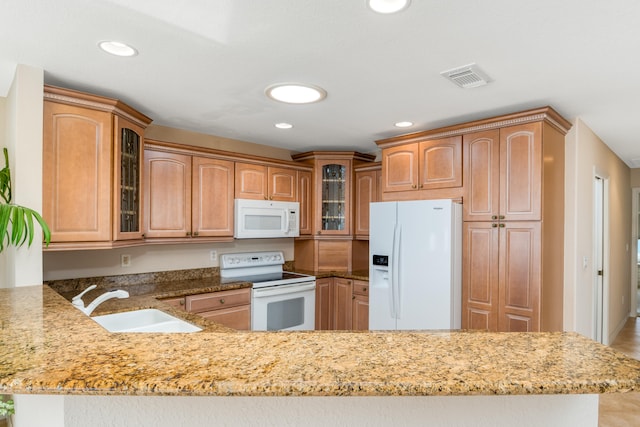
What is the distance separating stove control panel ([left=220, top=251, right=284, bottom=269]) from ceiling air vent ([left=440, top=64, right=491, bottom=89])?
2.70 metres

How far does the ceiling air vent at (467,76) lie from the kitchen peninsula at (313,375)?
1.53 metres

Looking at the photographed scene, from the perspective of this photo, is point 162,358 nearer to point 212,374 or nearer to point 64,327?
point 212,374

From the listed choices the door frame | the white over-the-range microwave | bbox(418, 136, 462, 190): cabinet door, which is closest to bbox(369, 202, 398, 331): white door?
bbox(418, 136, 462, 190): cabinet door

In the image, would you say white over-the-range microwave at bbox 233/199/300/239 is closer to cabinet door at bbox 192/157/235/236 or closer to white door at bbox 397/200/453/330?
cabinet door at bbox 192/157/235/236

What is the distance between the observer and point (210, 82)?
238cm

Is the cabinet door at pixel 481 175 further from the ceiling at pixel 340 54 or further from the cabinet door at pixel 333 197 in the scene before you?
the cabinet door at pixel 333 197

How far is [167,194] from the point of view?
3.32m

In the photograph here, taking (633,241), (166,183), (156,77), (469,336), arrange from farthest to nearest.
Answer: (633,241), (166,183), (156,77), (469,336)

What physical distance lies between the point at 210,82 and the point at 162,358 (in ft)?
6.36

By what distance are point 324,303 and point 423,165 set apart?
1.81 m

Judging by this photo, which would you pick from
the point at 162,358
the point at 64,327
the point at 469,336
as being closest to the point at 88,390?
the point at 162,358

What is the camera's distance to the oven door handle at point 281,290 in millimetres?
3594

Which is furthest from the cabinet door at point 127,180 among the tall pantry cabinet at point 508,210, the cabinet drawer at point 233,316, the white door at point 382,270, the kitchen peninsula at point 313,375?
the tall pantry cabinet at point 508,210

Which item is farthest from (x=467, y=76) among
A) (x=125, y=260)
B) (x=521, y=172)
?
(x=125, y=260)
